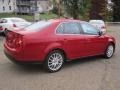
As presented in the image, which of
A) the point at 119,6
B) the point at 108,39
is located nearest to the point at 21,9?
the point at 119,6

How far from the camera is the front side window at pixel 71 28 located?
26.8 ft

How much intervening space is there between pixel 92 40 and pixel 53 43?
1820mm

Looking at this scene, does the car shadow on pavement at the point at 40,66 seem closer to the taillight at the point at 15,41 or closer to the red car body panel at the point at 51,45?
the red car body panel at the point at 51,45

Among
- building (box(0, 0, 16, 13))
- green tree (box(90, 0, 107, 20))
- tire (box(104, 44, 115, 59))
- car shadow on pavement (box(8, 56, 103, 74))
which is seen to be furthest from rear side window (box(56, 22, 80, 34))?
building (box(0, 0, 16, 13))

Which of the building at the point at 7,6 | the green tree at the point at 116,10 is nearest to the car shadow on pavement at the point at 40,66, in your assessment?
the green tree at the point at 116,10

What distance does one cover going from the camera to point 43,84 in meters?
6.65

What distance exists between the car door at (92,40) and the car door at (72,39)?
26cm

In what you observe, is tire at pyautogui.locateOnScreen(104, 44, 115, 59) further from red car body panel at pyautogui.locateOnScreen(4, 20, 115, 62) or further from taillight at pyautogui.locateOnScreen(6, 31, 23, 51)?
taillight at pyautogui.locateOnScreen(6, 31, 23, 51)

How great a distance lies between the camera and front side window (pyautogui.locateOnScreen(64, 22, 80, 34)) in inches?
322

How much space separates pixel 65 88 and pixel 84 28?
2946 millimetres

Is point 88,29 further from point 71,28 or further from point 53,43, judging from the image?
point 53,43

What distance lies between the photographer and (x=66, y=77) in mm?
7254

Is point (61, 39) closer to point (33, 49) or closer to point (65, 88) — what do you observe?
point (33, 49)

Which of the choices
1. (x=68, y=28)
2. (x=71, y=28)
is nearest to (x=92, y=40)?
(x=71, y=28)
